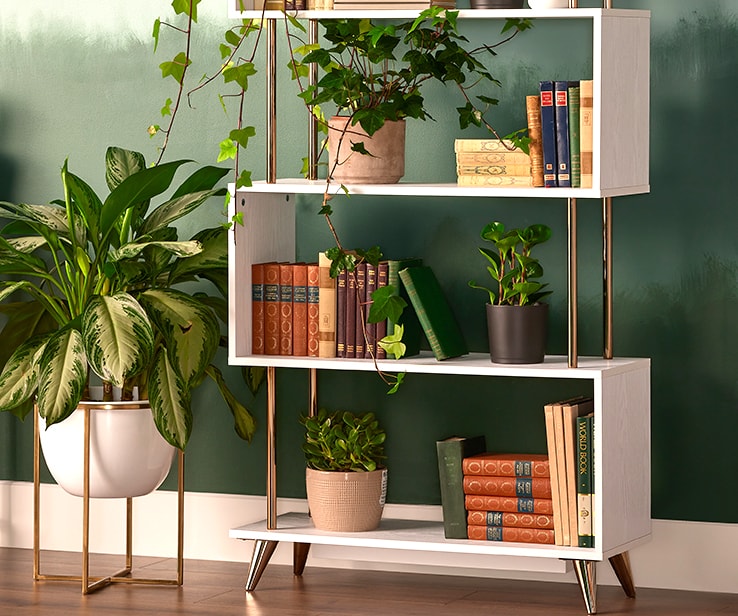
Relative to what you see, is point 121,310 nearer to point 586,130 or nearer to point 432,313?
point 432,313

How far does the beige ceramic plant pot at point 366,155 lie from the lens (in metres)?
3.46

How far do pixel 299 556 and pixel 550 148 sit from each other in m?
1.28

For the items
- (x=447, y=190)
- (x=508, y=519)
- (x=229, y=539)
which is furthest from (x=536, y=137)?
(x=229, y=539)

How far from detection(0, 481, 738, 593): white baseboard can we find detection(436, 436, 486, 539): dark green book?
0.18 meters

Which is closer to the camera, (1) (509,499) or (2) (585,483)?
(2) (585,483)

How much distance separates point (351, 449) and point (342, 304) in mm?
367

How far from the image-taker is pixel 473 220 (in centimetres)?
379

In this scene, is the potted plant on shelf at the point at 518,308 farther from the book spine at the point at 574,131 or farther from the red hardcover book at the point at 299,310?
the red hardcover book at the point at 299,310

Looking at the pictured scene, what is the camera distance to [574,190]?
3.26 m

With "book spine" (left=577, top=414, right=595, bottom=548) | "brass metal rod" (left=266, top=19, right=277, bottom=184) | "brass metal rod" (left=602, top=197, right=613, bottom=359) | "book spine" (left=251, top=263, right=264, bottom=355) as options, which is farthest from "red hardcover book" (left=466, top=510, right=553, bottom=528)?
"brass metal rod" (left=266, top=19, right=277, bottom=184)

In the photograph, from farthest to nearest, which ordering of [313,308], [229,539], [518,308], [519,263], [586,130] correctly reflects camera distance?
[229,539] < [313,308] < [519,263] < [518,308] < [586,130]

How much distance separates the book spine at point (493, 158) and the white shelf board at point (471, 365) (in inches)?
18.9

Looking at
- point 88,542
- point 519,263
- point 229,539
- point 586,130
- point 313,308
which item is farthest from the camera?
point 229,539

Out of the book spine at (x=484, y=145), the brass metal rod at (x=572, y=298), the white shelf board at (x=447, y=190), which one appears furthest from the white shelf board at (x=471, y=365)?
the book spine at (x=484, y=145)
